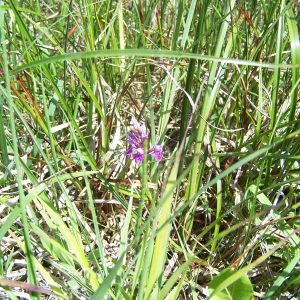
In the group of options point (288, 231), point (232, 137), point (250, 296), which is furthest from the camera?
point (232, 137)

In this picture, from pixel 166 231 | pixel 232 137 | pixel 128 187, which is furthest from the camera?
pixel 232 137

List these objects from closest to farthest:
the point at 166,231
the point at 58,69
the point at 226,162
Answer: the point at 166,231 < the point at 226,162 < the point at 58,69

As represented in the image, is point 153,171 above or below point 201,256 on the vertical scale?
above

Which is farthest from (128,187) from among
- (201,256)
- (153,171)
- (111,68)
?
(111,68)

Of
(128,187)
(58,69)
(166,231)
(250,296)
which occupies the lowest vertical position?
(250,296)

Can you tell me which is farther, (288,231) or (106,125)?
(106,125)

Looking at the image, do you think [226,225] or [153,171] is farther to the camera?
[226,225]

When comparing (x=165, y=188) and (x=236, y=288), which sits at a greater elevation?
(x=165, y=188)

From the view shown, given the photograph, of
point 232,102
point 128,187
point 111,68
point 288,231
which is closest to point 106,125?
point 128,187

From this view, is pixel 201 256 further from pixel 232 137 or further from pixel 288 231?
pixel 232 137

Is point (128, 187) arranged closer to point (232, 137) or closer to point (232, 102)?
point (232, 137)
